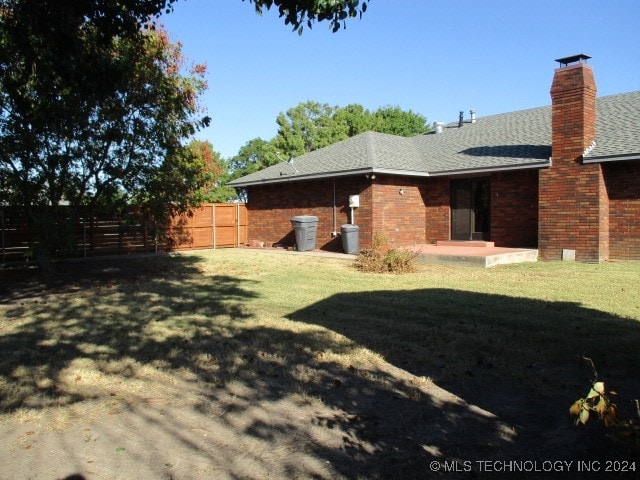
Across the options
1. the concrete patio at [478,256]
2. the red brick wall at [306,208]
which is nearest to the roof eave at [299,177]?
the red brick wall at [306,208]

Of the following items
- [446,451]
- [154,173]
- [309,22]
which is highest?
[309,22]

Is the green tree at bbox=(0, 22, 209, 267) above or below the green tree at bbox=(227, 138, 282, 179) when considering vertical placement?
below

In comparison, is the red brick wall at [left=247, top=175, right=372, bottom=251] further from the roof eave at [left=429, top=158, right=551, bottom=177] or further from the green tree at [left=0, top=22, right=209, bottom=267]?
the green tree at [left=0, top=22, right=209, bottom=267]

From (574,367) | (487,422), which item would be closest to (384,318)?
(574,367)

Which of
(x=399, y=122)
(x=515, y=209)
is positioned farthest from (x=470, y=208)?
(x=399, y=122)

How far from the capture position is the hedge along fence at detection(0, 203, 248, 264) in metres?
16.6

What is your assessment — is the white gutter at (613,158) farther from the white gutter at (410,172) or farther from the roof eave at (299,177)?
the roof eave at (299,177)

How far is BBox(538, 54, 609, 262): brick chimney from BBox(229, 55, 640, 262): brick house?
27 mm

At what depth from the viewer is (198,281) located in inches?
477

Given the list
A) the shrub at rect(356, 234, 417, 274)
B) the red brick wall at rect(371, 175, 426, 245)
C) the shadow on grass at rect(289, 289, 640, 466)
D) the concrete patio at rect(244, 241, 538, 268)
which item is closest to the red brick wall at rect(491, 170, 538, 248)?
the concrete patio at rect(244, 241, 538, 268)

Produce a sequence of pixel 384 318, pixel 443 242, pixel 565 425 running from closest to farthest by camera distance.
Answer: pixel 565 425, pixel 384 318, pixel 443 242

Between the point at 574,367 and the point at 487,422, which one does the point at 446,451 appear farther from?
the point at 574,367

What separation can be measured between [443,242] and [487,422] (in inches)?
584

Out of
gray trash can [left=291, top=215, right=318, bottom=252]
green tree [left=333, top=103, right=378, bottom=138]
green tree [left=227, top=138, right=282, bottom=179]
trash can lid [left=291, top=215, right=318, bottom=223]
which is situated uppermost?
green tree [left=333, top=103, right=378, bottom=138]
